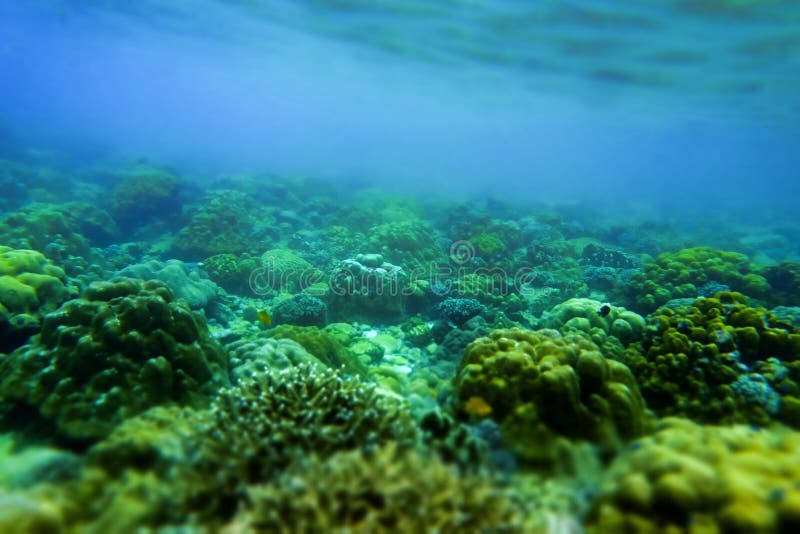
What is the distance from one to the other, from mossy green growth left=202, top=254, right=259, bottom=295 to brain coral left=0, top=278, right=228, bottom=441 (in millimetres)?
7167

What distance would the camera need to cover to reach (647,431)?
14.1 feet

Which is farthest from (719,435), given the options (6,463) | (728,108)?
(728,108)

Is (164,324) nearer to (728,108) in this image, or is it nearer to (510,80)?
(510,80)

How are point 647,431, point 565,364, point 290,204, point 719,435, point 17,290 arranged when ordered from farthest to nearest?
point 290,204, point 17,290, point 565,364, point 647,431, point 719,435

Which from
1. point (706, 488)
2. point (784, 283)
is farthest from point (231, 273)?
point (784, 283)

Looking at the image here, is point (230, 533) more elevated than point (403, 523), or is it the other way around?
point (403, 523)

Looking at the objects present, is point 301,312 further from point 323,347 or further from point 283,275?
point 283,275

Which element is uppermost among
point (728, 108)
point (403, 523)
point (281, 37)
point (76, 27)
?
point (76, 27)

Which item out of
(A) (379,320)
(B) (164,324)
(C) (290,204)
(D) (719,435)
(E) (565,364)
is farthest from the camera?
(C) (290,204)

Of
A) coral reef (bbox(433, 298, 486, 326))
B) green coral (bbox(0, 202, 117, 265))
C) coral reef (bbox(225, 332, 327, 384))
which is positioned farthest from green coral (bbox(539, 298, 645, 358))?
green coral (bbox(0, 202, 117, 265))

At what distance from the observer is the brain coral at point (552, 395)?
13.3ft

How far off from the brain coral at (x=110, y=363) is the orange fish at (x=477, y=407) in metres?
3.45

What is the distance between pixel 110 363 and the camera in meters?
4.87

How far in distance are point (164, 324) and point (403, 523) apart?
438 centimetres
